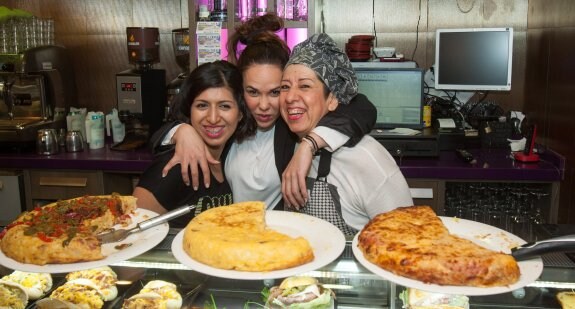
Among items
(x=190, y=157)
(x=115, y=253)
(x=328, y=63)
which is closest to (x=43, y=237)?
(x=115, y=253)

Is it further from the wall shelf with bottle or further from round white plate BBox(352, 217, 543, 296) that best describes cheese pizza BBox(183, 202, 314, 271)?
the wall shelf with bottle

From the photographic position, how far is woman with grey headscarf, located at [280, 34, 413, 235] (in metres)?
2.36

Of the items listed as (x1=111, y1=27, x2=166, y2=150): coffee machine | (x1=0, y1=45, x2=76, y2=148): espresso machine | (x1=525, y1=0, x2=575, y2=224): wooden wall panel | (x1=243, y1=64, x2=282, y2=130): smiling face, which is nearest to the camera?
(x1=243, y1=64, x2=282, y2=130): smiling face

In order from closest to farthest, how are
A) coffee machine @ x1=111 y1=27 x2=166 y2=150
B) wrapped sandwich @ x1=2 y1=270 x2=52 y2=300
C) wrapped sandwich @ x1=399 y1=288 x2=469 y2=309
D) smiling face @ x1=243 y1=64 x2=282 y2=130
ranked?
wrapped sandwich @ x1=399 y1=288 x2=469 y2=309 < wrapped sandwich @ x1=2 y1=270 x2=52 y2=300 < smiling face @ x1=243 y1=64 x2=282 y2=130 < coffee machine @ x1=111 y1=27 x2=166 y2=150

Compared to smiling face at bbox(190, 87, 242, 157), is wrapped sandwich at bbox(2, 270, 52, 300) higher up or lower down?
lower down

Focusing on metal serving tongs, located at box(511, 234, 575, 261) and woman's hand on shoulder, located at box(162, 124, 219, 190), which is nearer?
metal serving tongs, located at box(511, 234, 575, 261)

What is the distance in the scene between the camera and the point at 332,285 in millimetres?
1770

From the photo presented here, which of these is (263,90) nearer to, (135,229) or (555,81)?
(135,229)

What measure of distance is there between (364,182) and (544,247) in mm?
1025

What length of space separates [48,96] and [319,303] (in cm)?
430

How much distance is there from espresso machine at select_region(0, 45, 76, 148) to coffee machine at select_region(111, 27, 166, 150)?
0.73 metres

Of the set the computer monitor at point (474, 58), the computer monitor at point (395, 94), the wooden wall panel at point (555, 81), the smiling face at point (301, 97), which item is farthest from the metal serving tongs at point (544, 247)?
the computer monitor at point (474, 58)

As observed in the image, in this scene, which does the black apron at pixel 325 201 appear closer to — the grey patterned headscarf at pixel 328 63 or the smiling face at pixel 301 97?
the smiling face at pixel 301 97

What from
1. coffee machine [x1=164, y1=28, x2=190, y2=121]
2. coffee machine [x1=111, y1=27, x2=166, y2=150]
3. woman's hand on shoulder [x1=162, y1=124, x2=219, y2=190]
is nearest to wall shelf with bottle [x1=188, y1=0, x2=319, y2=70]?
coffee machine [x1=164, y1=28, x2=190, y2=121]
